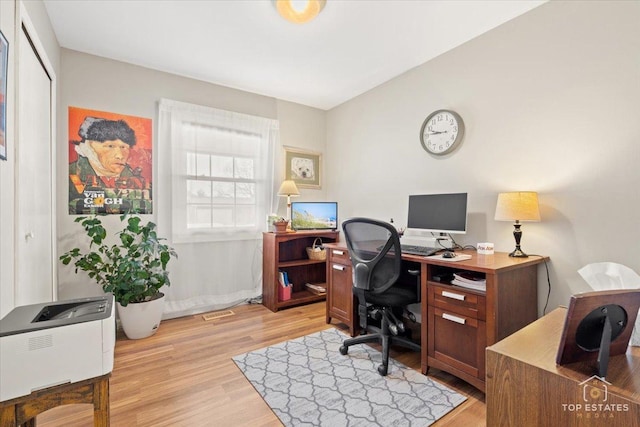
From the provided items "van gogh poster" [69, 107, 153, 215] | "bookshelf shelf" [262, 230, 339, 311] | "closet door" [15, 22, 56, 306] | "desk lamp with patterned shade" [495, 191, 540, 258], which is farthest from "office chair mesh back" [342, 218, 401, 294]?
"van gogh poster" [69, 107, 153, 215]

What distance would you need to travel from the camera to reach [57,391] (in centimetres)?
103

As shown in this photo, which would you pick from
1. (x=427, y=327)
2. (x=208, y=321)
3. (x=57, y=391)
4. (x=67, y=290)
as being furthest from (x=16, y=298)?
(x=427, y=327)

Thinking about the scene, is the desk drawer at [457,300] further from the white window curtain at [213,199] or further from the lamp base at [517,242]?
the white window curtain at [213,199]

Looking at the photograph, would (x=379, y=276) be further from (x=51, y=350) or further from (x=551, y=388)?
(x=51, y=350)

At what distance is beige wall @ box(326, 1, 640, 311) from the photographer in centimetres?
174

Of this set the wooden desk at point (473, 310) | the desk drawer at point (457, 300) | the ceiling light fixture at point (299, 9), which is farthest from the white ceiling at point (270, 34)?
the desk drawer at point (457, 300)

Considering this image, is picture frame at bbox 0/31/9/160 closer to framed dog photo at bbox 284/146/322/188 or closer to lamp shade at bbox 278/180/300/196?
lamp shade at bbox 278/180/300/196

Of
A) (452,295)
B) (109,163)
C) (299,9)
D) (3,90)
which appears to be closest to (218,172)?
(109,163)

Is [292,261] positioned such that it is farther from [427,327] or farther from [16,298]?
[16,298]

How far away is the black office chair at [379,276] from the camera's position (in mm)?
2027

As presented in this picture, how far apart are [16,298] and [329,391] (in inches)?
67.8

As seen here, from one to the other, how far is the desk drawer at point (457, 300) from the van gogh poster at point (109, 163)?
269 centimetres

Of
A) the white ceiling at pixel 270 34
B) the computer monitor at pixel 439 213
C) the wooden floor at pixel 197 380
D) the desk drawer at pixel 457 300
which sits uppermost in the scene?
the white ceiling at pixel 270 34

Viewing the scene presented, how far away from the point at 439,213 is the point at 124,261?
2.66 meters
